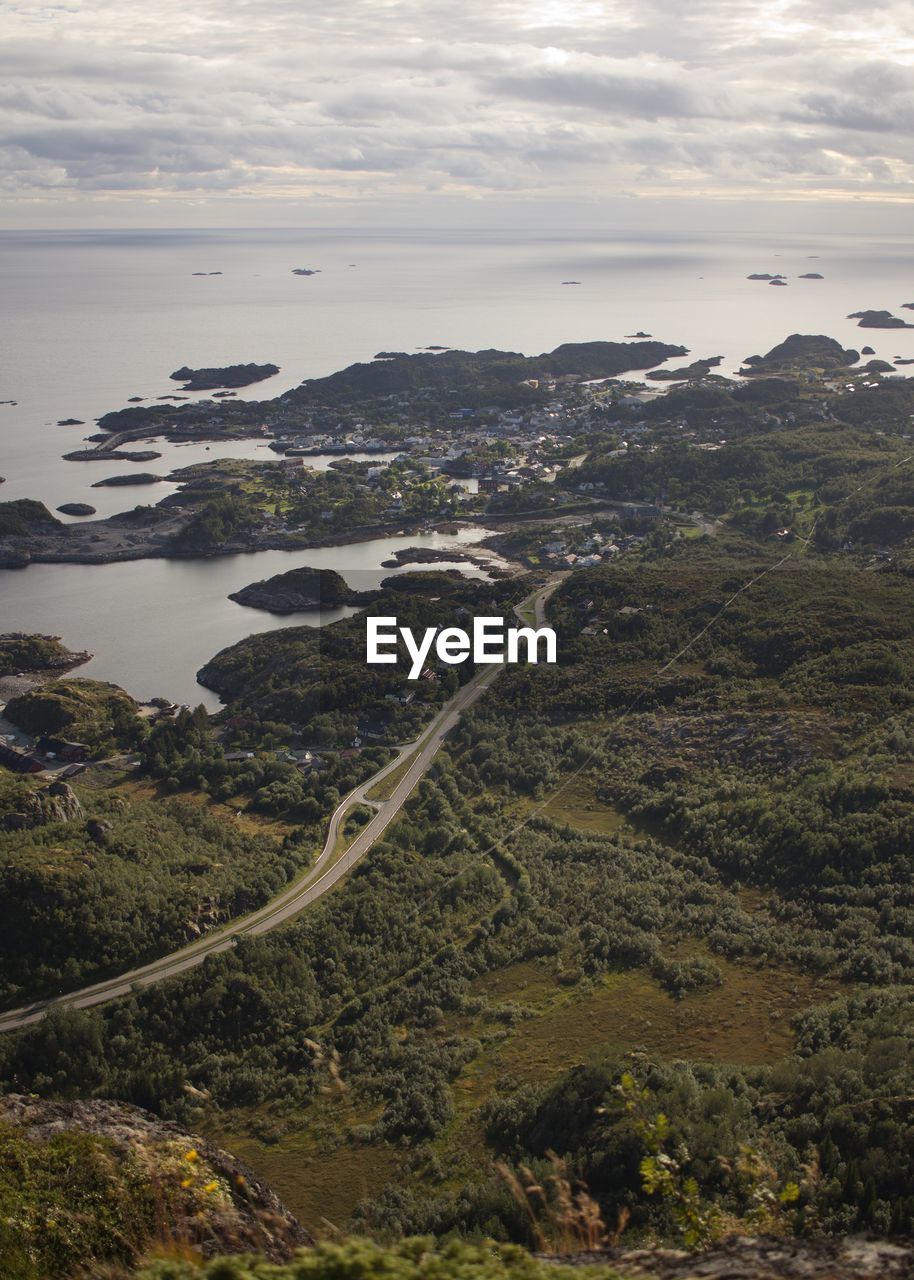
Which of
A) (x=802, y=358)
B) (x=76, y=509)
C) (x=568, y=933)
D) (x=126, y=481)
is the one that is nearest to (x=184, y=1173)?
(x=568, y=933)

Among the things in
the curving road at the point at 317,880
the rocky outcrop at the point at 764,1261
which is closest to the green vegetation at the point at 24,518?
the curving road at the point at 317,880

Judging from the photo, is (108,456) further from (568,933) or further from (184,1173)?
(184,1173)

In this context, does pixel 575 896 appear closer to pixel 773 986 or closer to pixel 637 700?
pixel 773 986

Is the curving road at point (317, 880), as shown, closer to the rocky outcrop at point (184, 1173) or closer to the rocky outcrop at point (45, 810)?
the rocky outcrop at point (45, 810)

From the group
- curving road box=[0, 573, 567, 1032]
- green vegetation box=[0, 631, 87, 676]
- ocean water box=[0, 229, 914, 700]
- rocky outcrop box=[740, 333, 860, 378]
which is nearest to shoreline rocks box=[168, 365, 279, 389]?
ocean water box=[0, 229, 914, 700]


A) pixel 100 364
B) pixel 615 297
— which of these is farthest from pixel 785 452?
pixel 615 297

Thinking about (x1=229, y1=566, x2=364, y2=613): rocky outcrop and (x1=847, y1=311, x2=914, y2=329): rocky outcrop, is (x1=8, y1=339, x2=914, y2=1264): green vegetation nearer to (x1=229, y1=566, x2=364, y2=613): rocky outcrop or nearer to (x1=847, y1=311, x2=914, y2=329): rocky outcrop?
(x1=229, y1=566, x2=364, y2=613): rocky outcrop
